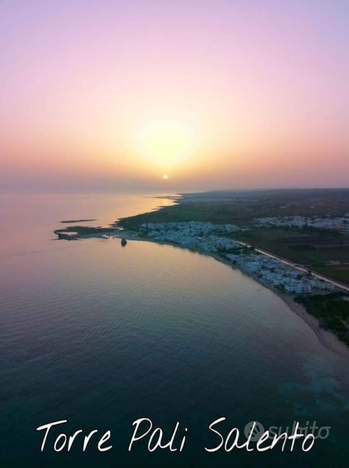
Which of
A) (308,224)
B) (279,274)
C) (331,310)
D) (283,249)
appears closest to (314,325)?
(331,310)

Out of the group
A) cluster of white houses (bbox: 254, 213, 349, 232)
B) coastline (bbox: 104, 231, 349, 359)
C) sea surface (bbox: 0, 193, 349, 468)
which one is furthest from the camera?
cluster of white houses (bbox: 254, 213, 349, 232)

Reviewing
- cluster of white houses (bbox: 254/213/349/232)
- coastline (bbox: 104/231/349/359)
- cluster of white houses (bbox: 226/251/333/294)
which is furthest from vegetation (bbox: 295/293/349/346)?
cluster of white houses (bbox: 254/213/349/232)

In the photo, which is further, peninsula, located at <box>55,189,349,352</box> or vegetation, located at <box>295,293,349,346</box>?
peninsula, located at <box>55,189,349,352</box>

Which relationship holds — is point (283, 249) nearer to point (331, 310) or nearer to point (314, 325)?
point (331, 310)

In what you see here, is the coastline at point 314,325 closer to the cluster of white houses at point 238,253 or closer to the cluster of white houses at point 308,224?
the cluster of white houses at point 238,253

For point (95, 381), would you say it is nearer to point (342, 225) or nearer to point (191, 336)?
point (191, 336)

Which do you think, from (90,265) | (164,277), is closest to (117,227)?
(90,265)

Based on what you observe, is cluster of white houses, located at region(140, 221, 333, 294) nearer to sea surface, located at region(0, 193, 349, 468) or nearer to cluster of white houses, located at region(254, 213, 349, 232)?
sea surface, located at region(0, 193, 349, 468)
